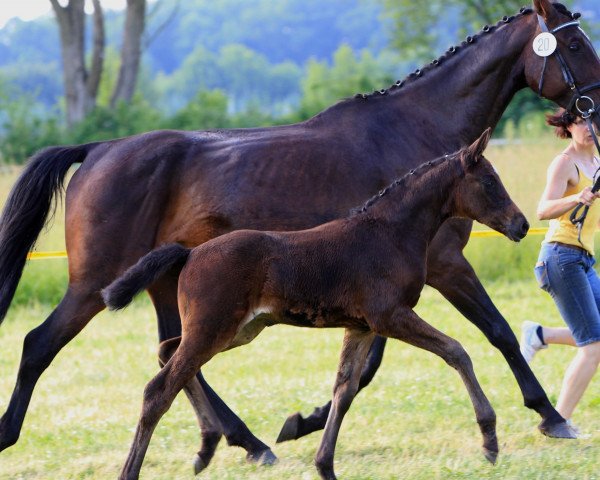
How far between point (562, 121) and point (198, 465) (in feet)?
8.45

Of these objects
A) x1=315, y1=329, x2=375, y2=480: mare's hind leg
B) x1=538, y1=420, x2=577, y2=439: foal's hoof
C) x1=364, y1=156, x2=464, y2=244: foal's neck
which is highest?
x1=364, y1=156, x2=464, y2=244: foal's neck

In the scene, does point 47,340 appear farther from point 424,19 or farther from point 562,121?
point 424,19

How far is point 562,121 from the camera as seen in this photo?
5.64 meters

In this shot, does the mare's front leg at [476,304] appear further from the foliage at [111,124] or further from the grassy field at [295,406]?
the foliage at [111,124]

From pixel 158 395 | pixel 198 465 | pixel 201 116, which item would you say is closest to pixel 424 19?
pixel 201 116

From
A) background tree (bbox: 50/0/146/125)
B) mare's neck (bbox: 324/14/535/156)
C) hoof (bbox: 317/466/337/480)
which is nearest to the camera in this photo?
hoof (bbox: 317/466/337/480)

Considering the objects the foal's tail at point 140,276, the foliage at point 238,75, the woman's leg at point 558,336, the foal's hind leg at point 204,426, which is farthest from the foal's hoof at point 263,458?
the foliage at point 238,75

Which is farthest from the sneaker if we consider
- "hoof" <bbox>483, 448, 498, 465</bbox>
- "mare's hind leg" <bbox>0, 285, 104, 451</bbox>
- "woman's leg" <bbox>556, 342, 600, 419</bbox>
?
"mare's hind leg" <bbox>0, 285, 104, 451</bbox>

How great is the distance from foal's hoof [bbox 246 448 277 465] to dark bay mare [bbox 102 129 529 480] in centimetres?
94

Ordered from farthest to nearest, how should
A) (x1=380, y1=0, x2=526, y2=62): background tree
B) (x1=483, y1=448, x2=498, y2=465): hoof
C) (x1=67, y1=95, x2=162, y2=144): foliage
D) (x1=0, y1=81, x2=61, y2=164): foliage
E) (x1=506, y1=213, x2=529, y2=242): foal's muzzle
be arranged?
(x1=380, y1=0, x2=526, y2=62): background tree, (x1=67, y1=95, x2=162, y2=144): foliage, (x1=0, y1=81, x2=61, y2=164): foliage, (x1=506, y1=213, x2=529, y2=242): foal's muzzle, (x1=483, y1=448, x2=498, y2=465): hoof

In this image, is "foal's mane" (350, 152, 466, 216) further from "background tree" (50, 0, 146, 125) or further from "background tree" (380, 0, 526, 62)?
"background tree" (380, 0, 526, 62)

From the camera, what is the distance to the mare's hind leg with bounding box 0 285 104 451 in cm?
537

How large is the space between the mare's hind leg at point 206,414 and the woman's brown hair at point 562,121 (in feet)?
7.02

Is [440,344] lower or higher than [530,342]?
higher
